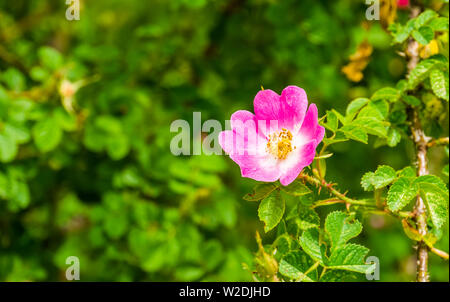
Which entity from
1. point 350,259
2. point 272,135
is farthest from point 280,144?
point 350,259

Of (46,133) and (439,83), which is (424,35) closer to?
(439,83)

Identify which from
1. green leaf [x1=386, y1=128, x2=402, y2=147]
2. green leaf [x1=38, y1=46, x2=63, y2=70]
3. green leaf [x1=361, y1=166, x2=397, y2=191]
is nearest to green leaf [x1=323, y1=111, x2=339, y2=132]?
green leaf [x1=361, y1=166, x2=397, y2=191]

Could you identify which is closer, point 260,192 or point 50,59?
point 260,192

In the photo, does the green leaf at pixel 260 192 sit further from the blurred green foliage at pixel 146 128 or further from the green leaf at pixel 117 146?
the green leaf at pixel 117 146

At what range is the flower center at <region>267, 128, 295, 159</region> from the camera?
98 centimetres

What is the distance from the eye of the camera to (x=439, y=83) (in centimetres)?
110

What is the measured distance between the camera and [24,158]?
1.83m

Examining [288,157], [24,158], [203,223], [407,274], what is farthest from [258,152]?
[407,274]

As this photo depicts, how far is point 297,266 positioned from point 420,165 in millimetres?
391

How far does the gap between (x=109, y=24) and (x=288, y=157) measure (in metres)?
2.37

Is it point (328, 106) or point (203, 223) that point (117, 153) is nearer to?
point (203, 223)

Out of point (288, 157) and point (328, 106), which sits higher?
point (328, 106)

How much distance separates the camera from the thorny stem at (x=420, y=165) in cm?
101

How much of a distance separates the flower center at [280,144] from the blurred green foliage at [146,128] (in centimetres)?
56
